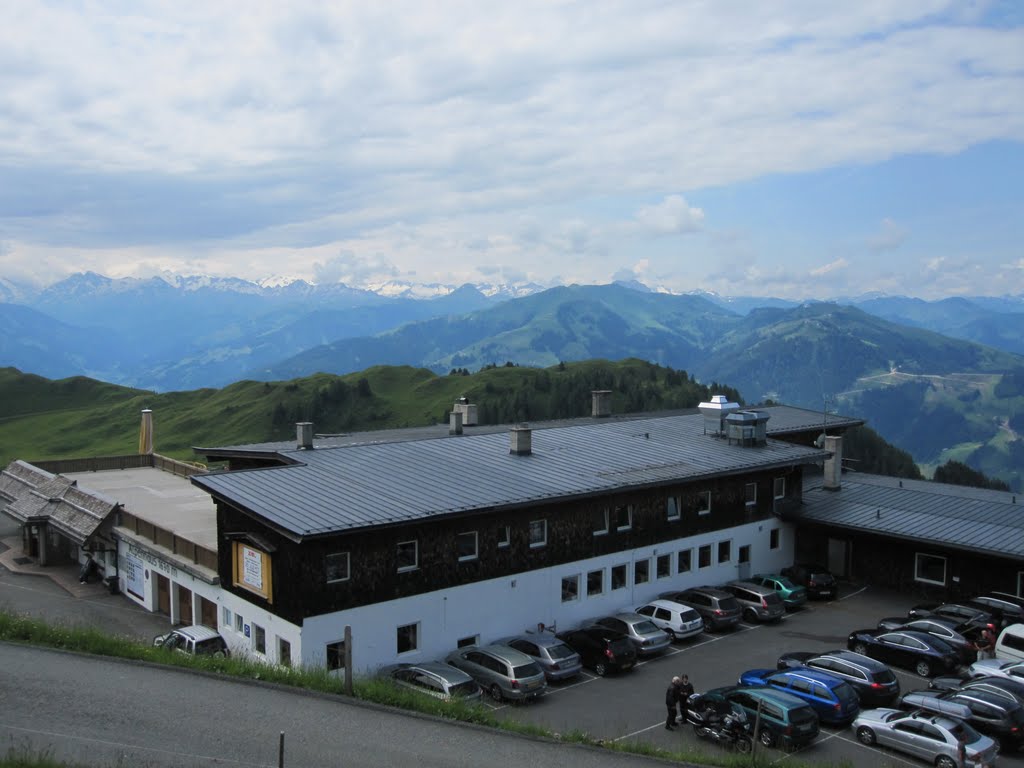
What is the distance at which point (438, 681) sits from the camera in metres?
26.0

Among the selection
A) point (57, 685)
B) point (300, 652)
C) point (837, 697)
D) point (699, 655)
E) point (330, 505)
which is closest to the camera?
point (57, 685)

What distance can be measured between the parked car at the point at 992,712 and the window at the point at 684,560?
1496 centimetres

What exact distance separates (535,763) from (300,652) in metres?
11.8

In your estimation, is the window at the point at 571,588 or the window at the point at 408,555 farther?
the window at the point at 571,588

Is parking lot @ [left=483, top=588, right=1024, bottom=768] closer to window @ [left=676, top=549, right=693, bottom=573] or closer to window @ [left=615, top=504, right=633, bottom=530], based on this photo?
window @ [left=676, top=549, right=693, bottom=573]

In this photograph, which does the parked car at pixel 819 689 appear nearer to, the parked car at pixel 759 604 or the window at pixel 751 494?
the parked car at pixel 759 604

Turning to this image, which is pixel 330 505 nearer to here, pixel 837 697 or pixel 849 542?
pixel 837 697

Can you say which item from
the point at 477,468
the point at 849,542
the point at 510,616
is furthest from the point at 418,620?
the point at 849,542

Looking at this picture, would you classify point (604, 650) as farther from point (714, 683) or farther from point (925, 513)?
point (925, 513)

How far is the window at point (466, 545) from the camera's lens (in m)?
32.2

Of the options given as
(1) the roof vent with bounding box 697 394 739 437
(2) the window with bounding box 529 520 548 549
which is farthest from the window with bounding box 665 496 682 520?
(1) the roof vent with bounding box 697 394 739 437

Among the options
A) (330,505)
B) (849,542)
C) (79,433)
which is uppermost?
(330,505)

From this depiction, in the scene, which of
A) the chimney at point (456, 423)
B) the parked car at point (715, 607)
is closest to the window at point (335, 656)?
the parked car at point (715, 607)

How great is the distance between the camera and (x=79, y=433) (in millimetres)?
194000
